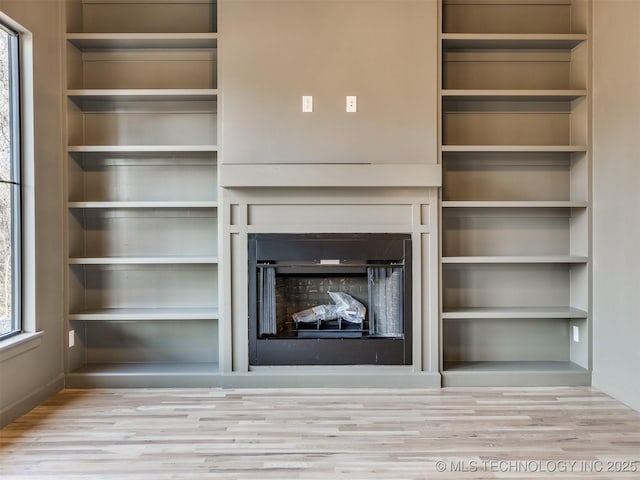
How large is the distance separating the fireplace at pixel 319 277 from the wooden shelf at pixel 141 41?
1407 millimetres

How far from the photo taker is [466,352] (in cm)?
332

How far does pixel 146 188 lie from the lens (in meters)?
3.29

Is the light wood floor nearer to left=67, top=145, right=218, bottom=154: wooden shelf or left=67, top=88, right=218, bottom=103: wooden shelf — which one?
left=67, top=145, right=218, bottom=154: wooden shelf

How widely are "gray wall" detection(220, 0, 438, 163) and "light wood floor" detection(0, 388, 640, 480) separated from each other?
5.14ft

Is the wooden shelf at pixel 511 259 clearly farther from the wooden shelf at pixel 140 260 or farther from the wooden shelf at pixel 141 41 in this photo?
the wooden shelf at pixel 141 41

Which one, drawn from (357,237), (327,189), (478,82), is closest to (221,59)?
(327,189)

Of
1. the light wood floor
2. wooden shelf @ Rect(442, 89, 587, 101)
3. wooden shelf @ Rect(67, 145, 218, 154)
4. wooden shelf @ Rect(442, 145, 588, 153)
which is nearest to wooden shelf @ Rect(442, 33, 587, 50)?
wooden shelf @ Rect(442, 89, 587, 101)

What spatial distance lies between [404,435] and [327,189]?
5.14 feet

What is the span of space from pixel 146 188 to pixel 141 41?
3.34 feet

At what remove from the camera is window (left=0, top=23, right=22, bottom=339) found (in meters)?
2.53

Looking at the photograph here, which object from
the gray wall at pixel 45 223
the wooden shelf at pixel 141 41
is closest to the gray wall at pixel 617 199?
the wooden shelf at pixel 141 41

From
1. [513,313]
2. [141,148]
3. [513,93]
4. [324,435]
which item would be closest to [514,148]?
[513,93]

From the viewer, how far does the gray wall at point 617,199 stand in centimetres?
265

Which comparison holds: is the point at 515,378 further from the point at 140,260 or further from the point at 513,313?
the point at 140,260
